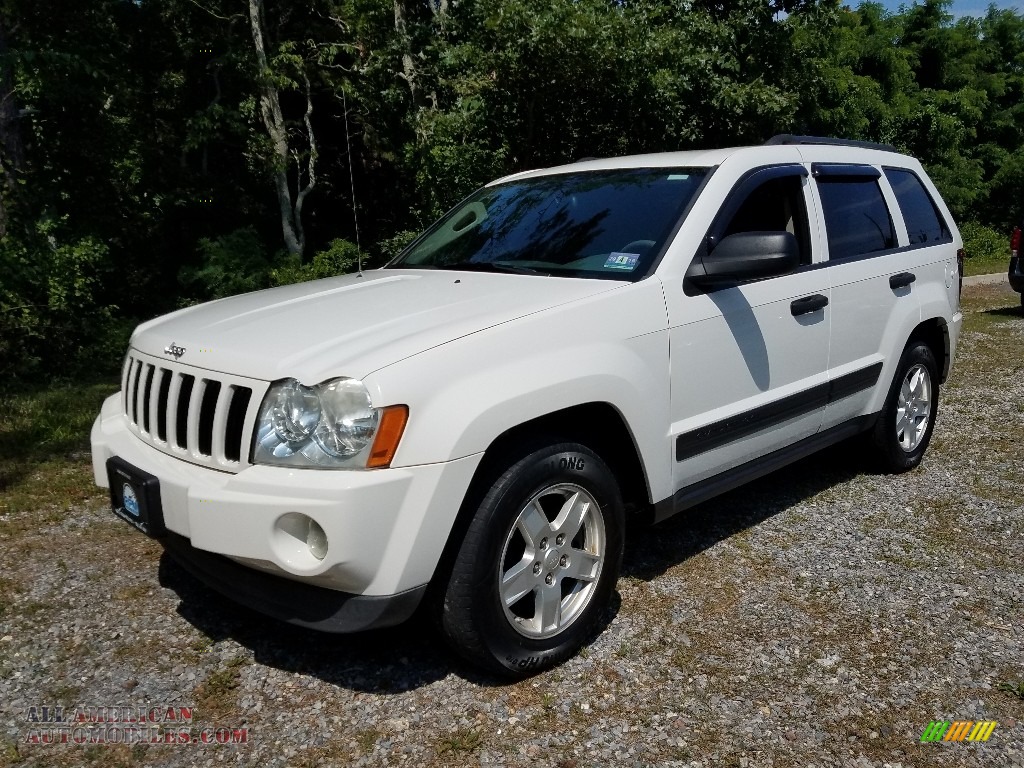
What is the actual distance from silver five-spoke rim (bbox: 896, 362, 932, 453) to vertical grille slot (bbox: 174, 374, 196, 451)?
377 centimetres

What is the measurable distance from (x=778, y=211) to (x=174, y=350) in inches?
105

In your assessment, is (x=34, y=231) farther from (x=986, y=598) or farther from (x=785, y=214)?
(x=986, y=598)

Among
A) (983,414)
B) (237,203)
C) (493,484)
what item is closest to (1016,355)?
(983,414)

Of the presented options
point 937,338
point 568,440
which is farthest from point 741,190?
point 937,338

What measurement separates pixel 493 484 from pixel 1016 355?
787cm

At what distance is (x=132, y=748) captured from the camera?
2.58 meters

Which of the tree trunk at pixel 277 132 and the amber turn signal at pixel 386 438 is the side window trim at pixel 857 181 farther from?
the tree trunk at pixel 277 132

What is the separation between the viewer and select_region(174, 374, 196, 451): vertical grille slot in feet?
9.29

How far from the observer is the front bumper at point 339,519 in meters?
2.39

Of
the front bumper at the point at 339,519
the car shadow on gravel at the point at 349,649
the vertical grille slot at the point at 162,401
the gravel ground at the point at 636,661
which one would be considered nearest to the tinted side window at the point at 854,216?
Answer: the gravel ground at the point at 636,661

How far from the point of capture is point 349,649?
123 inches

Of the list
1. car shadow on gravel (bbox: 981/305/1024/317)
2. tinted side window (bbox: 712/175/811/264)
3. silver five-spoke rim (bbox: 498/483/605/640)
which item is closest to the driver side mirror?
tinted side window (bbox: 712/175/811/264)

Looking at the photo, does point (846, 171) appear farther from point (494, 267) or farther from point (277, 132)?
point (277, 132)

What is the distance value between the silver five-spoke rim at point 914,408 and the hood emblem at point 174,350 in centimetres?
378
